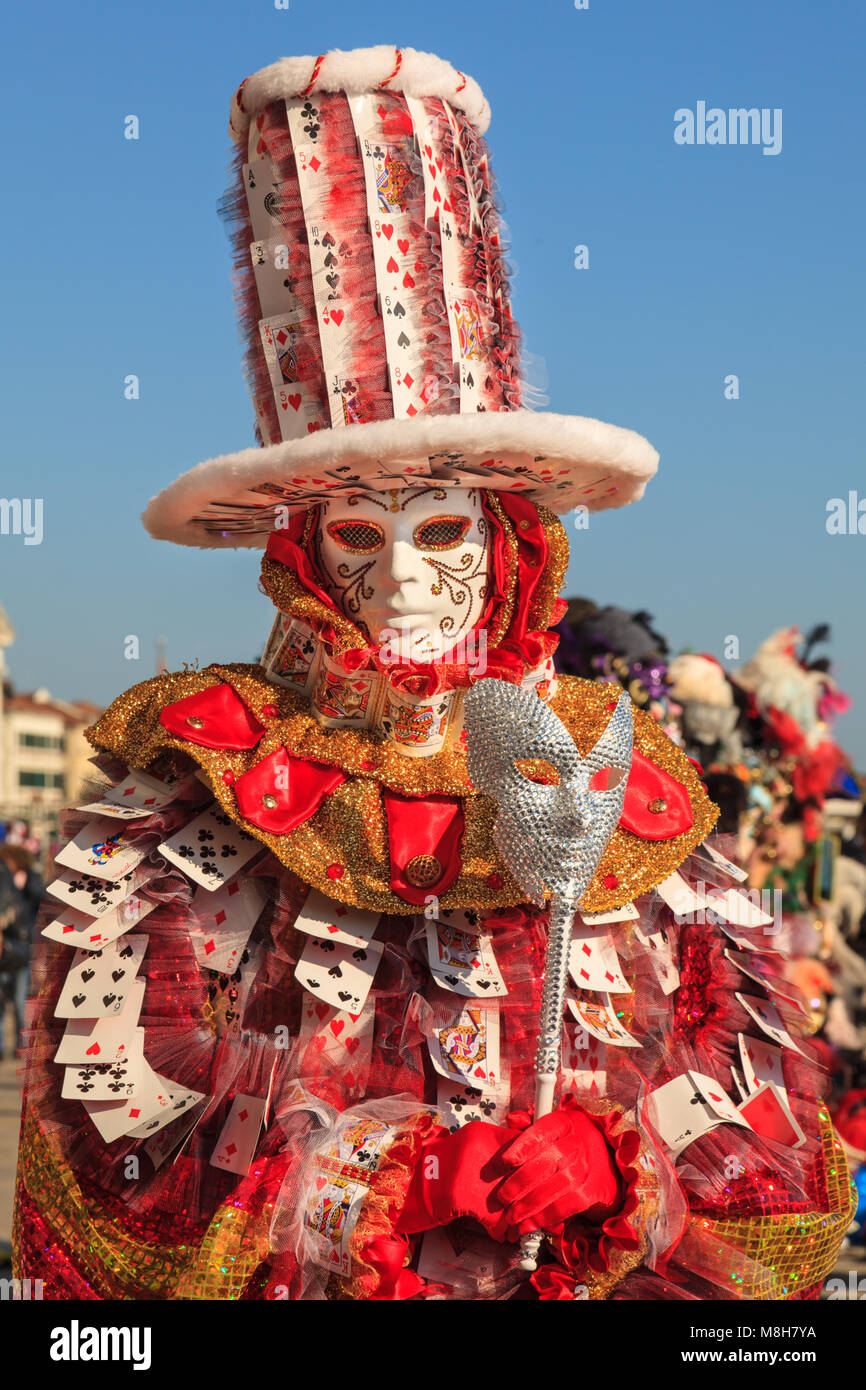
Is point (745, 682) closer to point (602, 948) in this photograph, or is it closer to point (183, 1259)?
point (602, 948)

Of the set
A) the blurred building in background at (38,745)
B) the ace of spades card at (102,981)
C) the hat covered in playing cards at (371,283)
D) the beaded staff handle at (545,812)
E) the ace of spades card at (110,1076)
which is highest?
the hat covered in playing cards at (371,283)

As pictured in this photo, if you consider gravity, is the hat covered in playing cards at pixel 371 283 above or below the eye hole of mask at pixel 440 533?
above

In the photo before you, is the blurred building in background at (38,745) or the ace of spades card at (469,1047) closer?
the ace of spades card at (469,1047)

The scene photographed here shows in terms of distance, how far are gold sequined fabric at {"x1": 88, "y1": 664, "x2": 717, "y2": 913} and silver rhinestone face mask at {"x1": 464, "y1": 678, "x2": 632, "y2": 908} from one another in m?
0.26

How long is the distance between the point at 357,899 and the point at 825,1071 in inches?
52.7

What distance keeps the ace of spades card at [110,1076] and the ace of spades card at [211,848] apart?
1.23 feet

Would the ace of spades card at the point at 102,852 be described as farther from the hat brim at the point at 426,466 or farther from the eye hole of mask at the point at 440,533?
the eye hole of mask at the point at 440,533

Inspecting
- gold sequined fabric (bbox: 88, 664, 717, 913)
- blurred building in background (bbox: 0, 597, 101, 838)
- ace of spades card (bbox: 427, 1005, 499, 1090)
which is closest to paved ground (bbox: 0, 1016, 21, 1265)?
gold sequined fabric (bbox: 88, 664, 717, 913)

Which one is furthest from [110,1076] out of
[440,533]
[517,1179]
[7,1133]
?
[7,1133]

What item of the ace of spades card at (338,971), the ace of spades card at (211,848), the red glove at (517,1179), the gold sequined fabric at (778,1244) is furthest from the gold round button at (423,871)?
the gold sequined fabric at (778,1244)

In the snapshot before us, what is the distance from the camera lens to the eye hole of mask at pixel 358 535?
3.34m

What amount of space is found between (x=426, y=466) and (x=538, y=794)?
0.76 metres

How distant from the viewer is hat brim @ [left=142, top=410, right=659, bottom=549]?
3.09 m

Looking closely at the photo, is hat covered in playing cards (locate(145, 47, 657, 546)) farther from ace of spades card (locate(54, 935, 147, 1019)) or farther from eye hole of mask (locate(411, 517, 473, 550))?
ace of spades card (locate(54, 935, 147, 1019))
